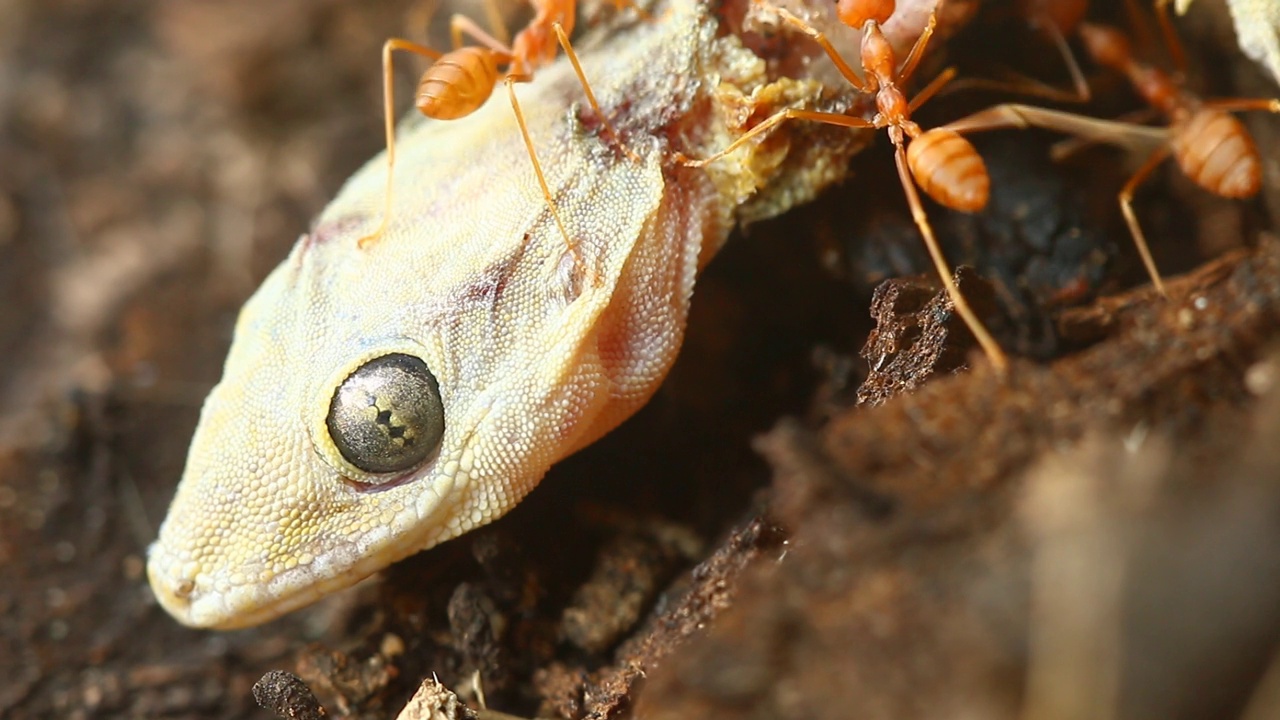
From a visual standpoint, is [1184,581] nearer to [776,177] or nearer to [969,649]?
[969,649]

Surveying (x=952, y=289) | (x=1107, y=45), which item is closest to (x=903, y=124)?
(x=952, y=289)

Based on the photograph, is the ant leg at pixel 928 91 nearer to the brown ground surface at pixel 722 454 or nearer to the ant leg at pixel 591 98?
the brown ground surface at pixel 722 454

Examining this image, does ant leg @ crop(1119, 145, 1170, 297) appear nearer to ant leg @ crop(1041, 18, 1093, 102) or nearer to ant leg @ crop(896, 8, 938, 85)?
ant leg @ crop(1041, 18, 1093, 102)

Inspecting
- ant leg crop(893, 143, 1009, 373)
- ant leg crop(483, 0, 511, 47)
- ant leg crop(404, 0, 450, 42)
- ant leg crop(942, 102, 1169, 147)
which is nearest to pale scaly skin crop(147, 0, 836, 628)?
ant leg crop(893, 143, 1009, 373)

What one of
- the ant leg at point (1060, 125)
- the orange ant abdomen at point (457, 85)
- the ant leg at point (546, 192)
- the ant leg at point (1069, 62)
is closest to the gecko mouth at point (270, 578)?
the ant leg at point (546, 192)

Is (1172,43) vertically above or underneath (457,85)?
underneath

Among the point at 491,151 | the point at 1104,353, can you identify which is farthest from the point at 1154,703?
the point at 491,151

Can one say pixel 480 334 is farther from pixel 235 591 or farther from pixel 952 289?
pixel 952 289
